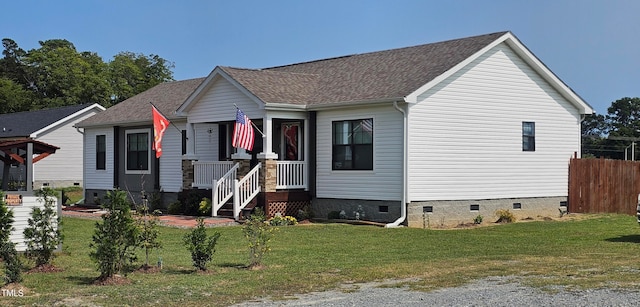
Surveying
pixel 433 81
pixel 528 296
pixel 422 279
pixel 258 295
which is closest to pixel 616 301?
pixel 528 296

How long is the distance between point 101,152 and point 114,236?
21315mm

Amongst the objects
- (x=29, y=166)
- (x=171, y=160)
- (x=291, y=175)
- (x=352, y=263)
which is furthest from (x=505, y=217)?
(x=29, y=166)

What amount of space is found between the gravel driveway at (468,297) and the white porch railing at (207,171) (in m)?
14.1

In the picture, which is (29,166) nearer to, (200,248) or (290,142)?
(200,248)

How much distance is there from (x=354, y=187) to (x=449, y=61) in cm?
457

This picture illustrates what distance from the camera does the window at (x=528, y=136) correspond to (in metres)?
23.8

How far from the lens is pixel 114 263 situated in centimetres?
1099

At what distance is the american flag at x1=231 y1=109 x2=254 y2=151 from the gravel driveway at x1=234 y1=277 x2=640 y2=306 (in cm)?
1185

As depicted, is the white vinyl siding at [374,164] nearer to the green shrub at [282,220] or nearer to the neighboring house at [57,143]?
the green shrub at [282,220]

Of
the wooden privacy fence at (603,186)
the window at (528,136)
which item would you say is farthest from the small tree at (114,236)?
the wooden privacy fence at (603,186)

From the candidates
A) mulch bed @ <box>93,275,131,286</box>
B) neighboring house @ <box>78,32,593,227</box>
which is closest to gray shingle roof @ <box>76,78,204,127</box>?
neighboring house @ <box>78,32,593,227</box>

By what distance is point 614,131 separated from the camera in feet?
209

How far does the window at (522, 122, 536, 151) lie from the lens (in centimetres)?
2377

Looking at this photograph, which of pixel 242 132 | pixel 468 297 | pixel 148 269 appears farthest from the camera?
pixel 242 132
